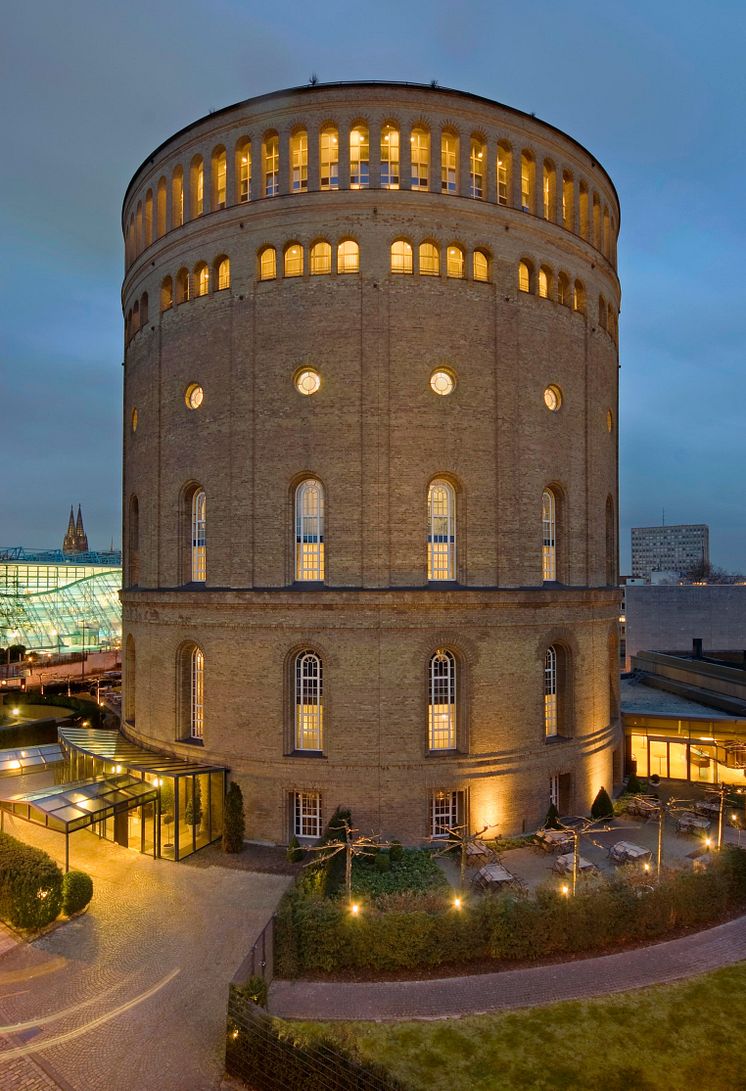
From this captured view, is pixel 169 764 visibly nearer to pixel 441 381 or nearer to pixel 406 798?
pixel 406 798

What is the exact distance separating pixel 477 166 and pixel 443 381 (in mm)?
8329

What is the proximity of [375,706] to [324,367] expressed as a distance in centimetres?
1178

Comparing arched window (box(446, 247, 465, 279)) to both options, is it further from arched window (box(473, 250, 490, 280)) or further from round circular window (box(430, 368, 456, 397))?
round circular window (box(430, 368, 456, 397))

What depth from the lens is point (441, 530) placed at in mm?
24391

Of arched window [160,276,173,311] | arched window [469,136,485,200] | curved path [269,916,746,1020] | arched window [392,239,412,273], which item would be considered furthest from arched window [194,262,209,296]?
curved path [269,916,746,1020]

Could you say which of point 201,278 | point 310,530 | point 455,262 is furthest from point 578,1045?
point 201,278

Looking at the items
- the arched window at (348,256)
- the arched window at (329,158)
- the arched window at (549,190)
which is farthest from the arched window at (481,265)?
the arched window at (329,158)

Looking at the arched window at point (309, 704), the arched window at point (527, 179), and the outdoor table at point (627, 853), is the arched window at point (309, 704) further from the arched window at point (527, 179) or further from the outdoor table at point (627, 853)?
the arched window at point (527, 179)

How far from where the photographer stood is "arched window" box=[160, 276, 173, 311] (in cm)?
2750

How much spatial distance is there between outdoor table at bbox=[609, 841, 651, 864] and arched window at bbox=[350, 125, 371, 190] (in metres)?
24.0

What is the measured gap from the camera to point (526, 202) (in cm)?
2628

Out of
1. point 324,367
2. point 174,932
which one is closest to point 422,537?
point 324,367

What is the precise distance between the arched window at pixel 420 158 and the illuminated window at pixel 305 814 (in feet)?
71.6

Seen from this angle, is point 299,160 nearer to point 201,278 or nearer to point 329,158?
point 329,158
